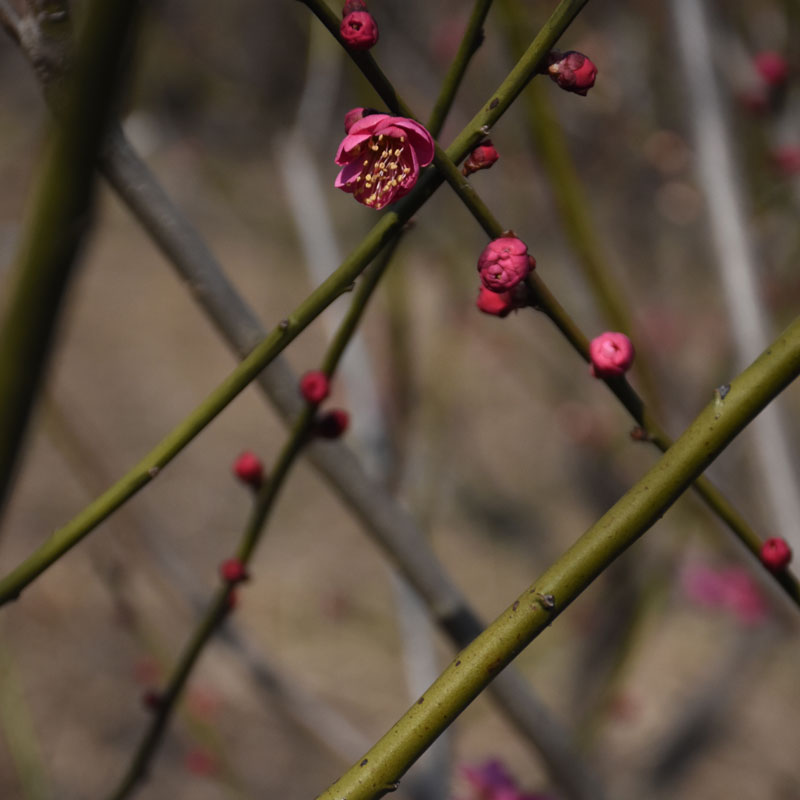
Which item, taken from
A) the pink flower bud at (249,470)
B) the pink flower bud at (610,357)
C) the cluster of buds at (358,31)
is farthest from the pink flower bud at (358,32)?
the pink flower bud at (249,470)

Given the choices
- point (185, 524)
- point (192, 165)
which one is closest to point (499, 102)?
point (185, 524)

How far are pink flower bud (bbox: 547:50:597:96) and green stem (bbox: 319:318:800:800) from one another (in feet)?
0.68

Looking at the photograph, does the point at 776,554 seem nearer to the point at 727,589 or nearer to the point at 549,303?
the point at 549,303

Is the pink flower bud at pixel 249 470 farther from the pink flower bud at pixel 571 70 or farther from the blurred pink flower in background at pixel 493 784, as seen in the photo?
the blurred pink flower in background at pixel 493 784

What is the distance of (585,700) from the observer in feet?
9.60

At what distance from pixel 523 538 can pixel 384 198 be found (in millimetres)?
3794

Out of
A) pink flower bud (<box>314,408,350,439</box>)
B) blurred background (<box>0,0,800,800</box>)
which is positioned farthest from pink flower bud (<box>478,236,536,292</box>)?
blurred background (<box>0,0,800,800</box>)

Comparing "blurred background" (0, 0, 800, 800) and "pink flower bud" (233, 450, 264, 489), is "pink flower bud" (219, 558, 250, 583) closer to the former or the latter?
"pink flower bud" (233, 450, 264, 489)

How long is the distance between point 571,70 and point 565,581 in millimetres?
327

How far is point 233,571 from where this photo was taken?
0.76 meters

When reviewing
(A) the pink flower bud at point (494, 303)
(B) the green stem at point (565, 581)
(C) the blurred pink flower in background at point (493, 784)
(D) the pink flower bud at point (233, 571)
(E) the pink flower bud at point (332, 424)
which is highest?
(E) the pink flower bud at point (332, 424)

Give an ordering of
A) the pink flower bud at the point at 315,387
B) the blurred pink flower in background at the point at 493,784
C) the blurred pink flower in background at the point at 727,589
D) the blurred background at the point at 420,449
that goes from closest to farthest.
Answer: the pink flower bud at the point at 315,387 → the blurred pink flower in background at the point at 493,784 → the blurred background at the point at 420,449 → the blurred pink flower in background at the point at 727,589

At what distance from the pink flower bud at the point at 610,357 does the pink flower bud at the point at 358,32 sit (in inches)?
9.8

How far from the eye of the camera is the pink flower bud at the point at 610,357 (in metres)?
0.59
